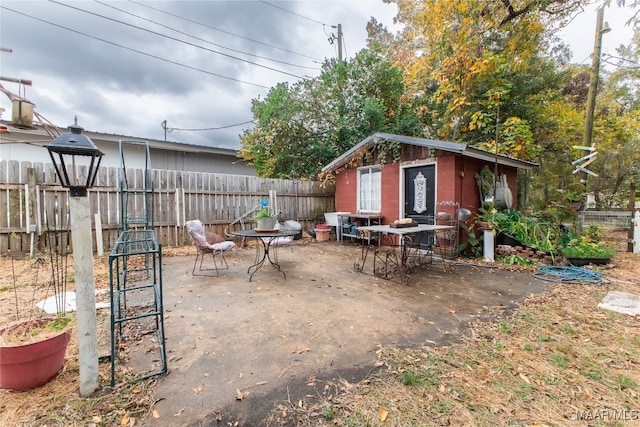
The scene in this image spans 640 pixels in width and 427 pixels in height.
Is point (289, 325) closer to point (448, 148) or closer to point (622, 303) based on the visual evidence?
point (622, 303)

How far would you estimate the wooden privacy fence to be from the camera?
4973 millimetres

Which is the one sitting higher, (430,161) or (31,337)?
(430,161)

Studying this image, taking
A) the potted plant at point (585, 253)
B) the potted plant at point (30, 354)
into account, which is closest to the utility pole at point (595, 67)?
the potted plant at point (585, 253)

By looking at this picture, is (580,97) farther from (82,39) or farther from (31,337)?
(82,39)

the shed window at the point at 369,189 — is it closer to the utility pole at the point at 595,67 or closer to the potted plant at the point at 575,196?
the potted plant at the point at 575,196

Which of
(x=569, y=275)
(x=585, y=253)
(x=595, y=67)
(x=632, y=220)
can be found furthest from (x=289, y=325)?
(x=595, y=67)

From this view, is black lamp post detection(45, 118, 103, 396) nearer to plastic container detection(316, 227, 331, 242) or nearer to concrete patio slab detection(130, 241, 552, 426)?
concrete patio slab detection(130, 241, 552, 426)

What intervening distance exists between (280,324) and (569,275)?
4592mm

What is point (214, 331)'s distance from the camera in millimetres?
2531

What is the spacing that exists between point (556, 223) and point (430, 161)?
2.77 metres

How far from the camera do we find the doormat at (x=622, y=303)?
301cm

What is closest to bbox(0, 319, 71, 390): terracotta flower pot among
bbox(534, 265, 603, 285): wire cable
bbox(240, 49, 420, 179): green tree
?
bbox(534, 265, 603, 285): wire cable

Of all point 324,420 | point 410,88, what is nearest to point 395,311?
point 324,420

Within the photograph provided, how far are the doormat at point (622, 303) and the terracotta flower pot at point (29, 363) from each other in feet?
16.7
